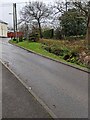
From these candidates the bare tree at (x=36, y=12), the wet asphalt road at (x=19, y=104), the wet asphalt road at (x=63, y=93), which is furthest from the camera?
the bare tree at (x=36, y=12)

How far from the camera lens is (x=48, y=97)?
34.6 feet

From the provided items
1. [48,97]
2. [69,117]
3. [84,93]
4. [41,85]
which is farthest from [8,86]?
[69,117]

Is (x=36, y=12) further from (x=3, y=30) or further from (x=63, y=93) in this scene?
(x=63, y=93)

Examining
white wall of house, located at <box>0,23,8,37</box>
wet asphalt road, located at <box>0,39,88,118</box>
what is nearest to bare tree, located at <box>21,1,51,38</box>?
white wall of house, located at <box>0,23,8,37</box>

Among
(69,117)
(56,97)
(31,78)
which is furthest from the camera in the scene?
(31,78)

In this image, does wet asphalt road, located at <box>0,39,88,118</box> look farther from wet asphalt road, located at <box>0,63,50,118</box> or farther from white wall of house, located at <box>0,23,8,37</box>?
white wall of house, located at <box>0,23,8,37</box>

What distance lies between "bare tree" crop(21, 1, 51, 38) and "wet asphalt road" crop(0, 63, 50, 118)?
2221 inches

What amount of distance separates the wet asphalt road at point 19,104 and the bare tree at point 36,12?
56412 millimetres

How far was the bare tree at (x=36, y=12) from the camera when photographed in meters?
68.2

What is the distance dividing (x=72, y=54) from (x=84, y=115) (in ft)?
53.8

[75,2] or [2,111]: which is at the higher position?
[75,2]

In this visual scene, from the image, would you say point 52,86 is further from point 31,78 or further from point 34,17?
point 34,17

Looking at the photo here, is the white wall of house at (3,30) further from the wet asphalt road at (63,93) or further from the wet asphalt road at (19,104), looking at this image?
the wet asphalt road at (19,104)

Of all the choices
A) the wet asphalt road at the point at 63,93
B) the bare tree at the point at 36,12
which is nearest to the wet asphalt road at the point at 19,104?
the wet asphalt road at the point at 63,93
